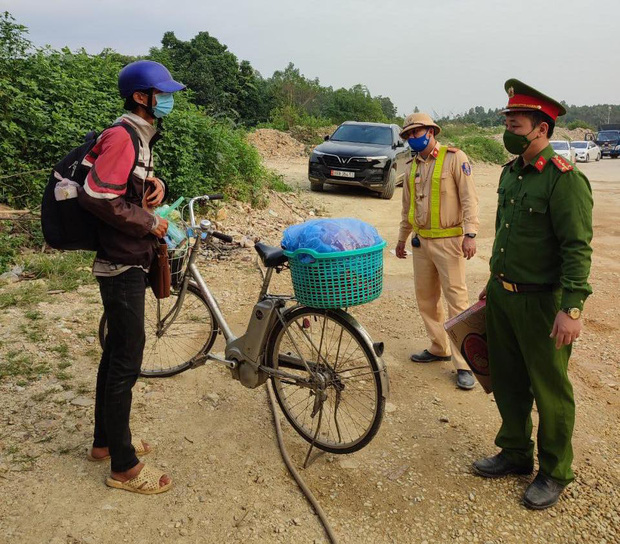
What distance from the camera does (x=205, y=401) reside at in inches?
154

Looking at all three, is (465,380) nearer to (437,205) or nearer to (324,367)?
(437,205)

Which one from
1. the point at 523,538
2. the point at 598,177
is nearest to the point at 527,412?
the point at 523,538

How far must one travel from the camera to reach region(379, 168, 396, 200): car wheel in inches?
491

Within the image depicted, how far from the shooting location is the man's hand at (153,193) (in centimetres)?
276

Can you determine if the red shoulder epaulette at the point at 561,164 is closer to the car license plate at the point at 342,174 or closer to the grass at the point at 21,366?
the grass at the point at 21,366

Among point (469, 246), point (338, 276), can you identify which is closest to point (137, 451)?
point (338, 276)

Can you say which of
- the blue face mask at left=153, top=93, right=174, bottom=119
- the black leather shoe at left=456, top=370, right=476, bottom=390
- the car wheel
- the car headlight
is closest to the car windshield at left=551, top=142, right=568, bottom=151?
the car wheel

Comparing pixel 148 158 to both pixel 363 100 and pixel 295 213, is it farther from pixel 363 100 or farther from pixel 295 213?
pixel 363 100

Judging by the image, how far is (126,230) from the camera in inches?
103

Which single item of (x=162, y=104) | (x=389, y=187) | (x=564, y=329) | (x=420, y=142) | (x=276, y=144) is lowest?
(x=389, y=187)

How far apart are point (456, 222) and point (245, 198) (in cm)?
626

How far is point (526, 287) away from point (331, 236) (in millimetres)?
1023

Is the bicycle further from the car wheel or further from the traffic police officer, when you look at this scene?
the car wheel

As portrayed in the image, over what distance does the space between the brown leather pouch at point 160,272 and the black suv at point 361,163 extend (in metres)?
9.41
